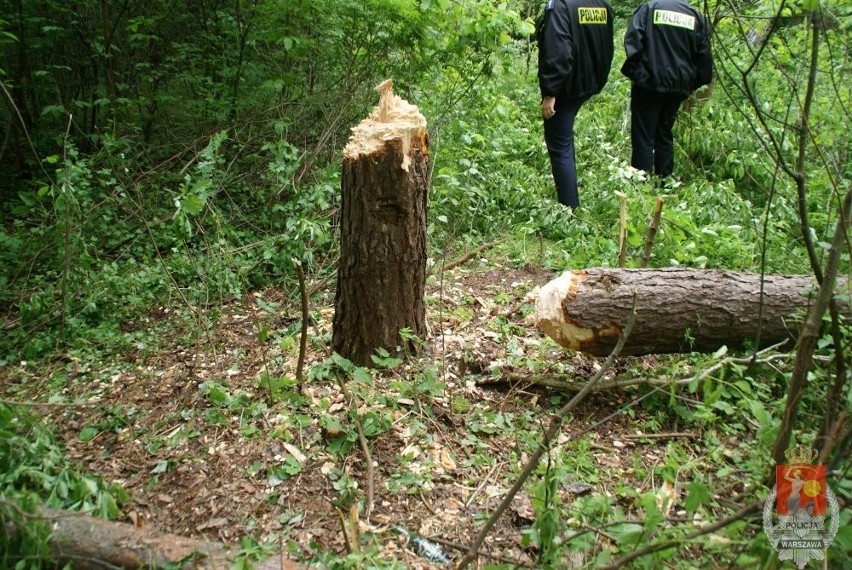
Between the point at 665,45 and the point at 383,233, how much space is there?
4.04m

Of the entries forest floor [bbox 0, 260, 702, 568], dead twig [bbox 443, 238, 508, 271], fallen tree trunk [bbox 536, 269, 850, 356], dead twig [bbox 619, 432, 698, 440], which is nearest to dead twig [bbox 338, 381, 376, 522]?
forest floor [bbox 0, 260, 702, 568]

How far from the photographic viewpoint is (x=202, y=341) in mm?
3941

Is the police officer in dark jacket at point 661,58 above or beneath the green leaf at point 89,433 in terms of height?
above


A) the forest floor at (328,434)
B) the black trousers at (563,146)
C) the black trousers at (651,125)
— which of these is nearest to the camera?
the forest floor at (328,434)

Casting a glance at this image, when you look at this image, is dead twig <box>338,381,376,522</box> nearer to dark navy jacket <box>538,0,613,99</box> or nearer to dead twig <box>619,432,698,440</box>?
dead twig <box>619,432,698,440</box>

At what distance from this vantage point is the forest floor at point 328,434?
249 centimetres

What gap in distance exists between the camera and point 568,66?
206 inches

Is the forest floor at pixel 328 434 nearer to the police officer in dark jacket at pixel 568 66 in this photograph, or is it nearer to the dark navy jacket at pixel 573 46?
the police officer in dark jacket at pixel 568 66

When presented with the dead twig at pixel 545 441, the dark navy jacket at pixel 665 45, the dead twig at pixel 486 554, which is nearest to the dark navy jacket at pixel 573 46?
the dark navy jacket at pixel 665 45

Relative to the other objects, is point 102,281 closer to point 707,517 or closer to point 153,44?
point 153,44

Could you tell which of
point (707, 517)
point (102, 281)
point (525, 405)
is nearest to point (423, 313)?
point (525, 405)

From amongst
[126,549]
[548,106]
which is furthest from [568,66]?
[126,549]

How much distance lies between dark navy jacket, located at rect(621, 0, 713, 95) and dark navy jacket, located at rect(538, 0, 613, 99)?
33 centimetres

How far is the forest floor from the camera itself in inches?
98.1
